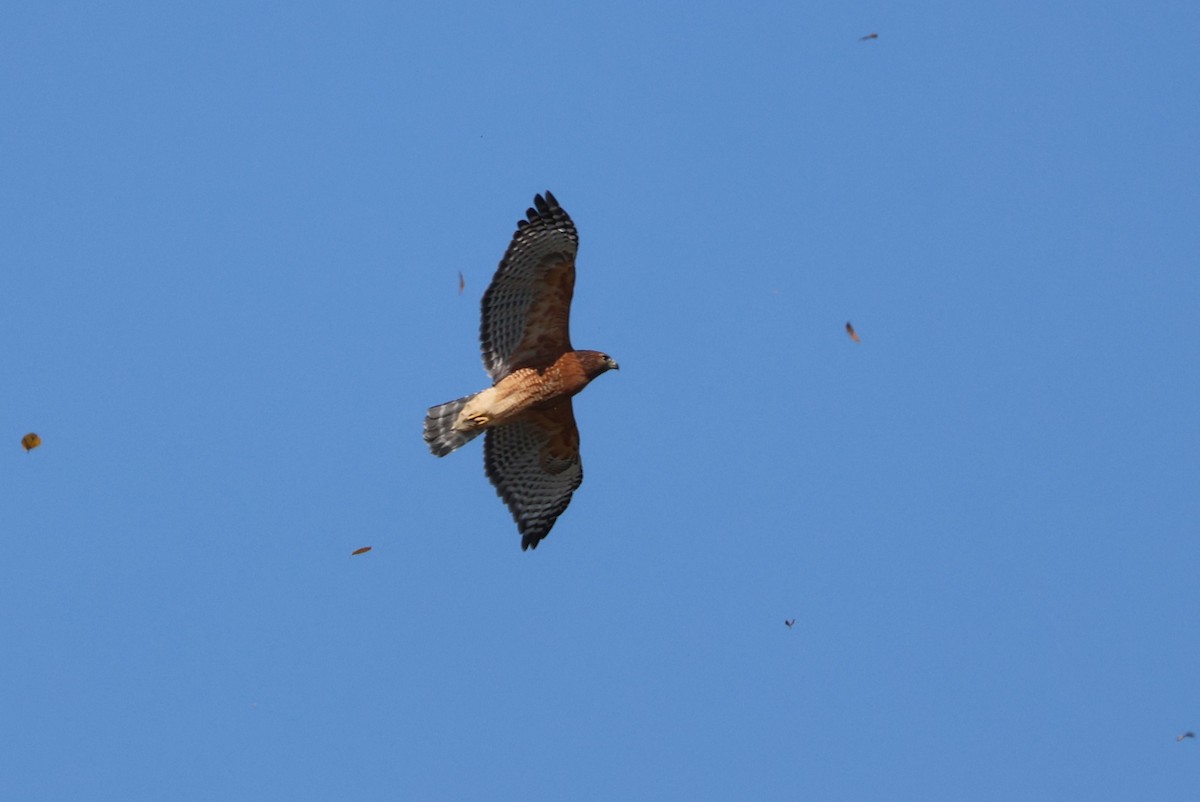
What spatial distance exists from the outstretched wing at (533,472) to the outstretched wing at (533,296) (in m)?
0.89

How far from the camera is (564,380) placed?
2309cm

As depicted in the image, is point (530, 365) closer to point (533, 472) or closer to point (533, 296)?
point (533, 296)

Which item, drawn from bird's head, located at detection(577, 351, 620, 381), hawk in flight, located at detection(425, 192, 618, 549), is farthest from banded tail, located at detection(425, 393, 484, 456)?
bird's head, located at detection(577, 351, 620, 381)

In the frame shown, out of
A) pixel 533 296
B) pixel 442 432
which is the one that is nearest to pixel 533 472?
pixel 442 432

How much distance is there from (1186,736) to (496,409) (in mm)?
7492

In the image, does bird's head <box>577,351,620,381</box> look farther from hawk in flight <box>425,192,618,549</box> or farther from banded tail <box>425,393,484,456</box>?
banded tail <box>425,393,484,456</box>

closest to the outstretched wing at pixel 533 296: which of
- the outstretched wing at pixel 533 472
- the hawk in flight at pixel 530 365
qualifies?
the hawk in flight at pixel 530 365

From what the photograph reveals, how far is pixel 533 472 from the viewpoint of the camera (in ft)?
78.8

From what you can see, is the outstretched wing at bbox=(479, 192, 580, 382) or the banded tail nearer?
the outstretched wing at bbox=(479, 192, 580, 382)

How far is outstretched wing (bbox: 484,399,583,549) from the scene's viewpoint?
2381cm

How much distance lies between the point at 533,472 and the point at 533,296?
1.94 meters

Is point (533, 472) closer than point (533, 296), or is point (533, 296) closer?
point (533, 296)

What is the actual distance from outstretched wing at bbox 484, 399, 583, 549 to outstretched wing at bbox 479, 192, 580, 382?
89 cm

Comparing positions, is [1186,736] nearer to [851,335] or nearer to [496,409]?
[851,335]
